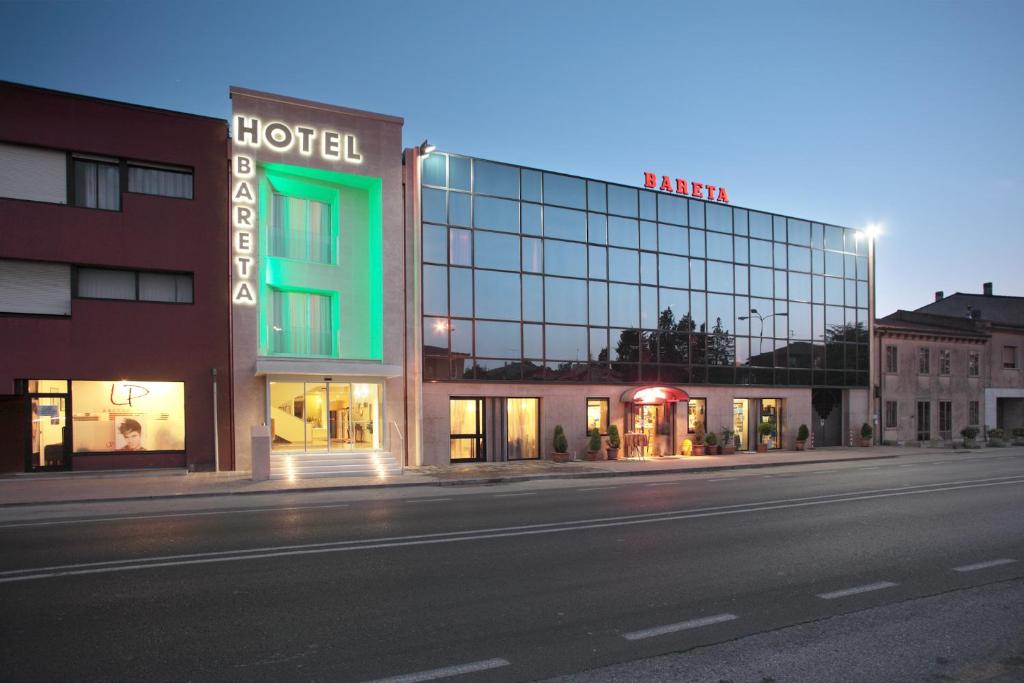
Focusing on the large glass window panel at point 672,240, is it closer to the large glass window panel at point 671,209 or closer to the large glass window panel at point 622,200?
the large glass window panel at point 671,209

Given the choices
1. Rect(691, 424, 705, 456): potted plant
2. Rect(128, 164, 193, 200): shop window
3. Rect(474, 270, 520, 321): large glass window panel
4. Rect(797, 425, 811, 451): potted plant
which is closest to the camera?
Rect(128, 164, 193, 200): shop window

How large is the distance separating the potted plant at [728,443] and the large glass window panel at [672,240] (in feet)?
26.0

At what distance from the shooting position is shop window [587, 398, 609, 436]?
86.8 ft

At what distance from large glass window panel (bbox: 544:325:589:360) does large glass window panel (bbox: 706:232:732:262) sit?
314 inches

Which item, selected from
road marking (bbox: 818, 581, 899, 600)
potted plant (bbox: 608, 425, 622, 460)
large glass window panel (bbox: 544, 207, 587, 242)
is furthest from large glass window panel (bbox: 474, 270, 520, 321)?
road marking (bbox: 818, 581, 899, 600)

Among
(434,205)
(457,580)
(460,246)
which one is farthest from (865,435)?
(457,580)

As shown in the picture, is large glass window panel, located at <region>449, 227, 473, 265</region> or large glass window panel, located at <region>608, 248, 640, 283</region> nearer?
large glass window panel, located at <region>449, 227, 473, 265</region>

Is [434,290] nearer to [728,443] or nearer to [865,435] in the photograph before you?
[728,443]

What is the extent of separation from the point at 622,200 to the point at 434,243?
8.65 metres

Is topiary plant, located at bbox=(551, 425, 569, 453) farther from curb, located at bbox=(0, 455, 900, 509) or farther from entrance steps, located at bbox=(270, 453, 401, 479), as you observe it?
entrance steps, located at bbox=(270, 453, 401, 479)

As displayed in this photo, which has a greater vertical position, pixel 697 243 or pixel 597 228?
pixel 597 228

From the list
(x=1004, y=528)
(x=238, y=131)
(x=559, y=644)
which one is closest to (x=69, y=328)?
(x=238, y=131)

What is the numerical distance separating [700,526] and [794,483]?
7.82m

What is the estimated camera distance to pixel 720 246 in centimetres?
3052
